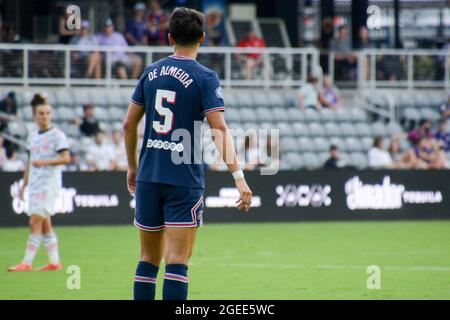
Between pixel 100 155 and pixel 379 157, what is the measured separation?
6042 mm

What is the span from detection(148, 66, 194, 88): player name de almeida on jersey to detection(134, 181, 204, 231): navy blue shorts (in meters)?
0.76

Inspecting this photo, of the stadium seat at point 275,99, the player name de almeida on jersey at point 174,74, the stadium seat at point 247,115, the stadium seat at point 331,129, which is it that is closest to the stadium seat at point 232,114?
the stadium seat at point 247,115

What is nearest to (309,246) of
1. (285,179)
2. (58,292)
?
(285,179)

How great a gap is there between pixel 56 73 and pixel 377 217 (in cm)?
751

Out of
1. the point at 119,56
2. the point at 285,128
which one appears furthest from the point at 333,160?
the point at 119,56

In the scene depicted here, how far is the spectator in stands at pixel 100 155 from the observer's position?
2039 centimetres

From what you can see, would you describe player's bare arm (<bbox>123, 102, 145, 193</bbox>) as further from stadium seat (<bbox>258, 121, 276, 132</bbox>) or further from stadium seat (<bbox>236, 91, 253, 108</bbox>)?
stadium seat (<bbox>236, 91, 253, 108</bbox>)

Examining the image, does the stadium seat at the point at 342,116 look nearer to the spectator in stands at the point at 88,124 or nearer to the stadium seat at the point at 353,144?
Answer: the stadium seat at the point at 353,144

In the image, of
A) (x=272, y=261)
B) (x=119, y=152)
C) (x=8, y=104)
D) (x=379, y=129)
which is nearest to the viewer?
(x=272, y=261)

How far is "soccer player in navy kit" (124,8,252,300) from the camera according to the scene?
7.57 metres

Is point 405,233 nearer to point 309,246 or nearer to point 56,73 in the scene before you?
point 309,246

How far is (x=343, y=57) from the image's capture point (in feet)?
83.1

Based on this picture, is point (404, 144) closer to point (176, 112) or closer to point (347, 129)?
point (347, 129)

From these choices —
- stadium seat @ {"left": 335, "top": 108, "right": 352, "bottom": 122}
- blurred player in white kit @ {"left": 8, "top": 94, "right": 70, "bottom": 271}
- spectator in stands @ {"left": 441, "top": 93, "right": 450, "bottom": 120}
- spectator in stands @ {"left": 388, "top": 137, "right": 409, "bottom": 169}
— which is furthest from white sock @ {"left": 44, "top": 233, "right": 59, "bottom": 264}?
spectator in stands @ {"left": 441, "top": 93, "right": 450, "bottom": 120}
